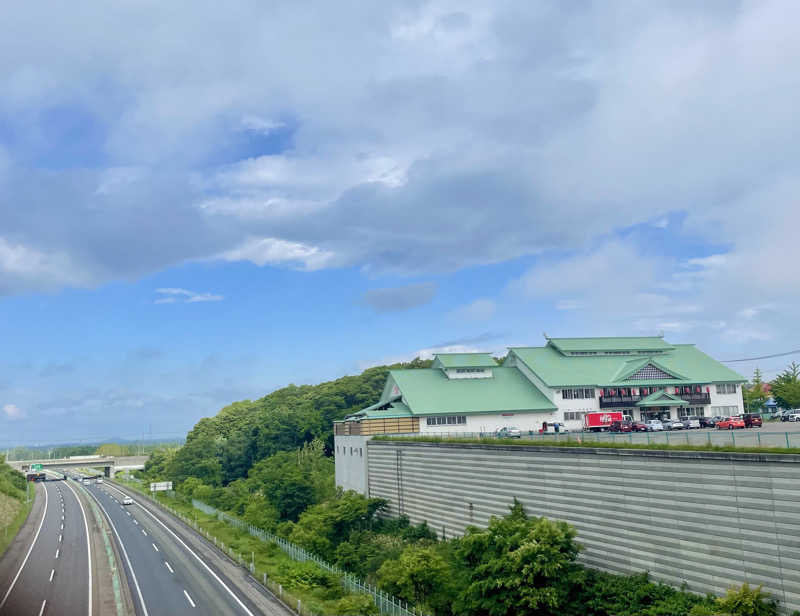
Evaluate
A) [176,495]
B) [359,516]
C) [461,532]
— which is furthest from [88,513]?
[461,532]

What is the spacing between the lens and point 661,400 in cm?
6831

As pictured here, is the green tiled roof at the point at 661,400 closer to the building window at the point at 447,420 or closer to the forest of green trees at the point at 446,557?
the building window at the point at 447,420

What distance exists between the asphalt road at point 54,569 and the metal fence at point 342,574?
15250mm

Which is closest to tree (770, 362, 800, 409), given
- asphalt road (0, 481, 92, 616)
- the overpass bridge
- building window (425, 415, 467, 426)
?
building window (425, 415, 467, 426)

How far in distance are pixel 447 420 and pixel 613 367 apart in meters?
23.5

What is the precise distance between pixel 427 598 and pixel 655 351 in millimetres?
53889

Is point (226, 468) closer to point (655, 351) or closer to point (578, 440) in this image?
point (655, 351)

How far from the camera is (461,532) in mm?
42094

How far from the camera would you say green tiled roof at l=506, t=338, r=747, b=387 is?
230ft

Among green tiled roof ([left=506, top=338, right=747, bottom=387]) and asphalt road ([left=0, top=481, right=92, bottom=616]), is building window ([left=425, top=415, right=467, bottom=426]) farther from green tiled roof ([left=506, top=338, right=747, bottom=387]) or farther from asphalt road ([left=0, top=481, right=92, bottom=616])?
asphalt road ([left=0, top=481, right=92, bottom=616])

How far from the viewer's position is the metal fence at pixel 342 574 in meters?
34.4

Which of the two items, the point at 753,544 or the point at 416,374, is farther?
the point at 416,374

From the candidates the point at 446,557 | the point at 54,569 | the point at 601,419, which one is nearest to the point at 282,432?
the point at 54,569

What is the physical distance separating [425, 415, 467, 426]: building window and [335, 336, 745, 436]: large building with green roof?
4.1 inches
